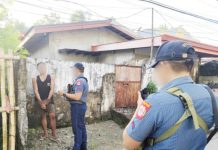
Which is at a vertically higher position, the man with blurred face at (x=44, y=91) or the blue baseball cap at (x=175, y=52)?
the blue baseball cap at (x=175, y=52)

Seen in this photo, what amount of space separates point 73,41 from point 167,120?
8.68m

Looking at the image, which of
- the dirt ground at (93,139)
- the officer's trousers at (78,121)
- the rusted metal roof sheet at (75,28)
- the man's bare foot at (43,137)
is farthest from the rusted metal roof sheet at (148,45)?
the man's bare foot at (43,137)

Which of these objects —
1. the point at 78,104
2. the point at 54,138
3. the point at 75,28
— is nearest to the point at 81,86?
the point at 78,104

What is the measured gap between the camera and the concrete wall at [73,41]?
30.0 feet

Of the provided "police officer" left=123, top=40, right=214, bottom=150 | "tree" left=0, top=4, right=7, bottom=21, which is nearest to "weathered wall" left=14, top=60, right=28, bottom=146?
"police officer" left=123, top=40, right=214, bottom=150

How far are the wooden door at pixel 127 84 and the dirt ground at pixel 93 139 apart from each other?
1.03 m

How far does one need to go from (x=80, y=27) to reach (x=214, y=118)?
839 cm

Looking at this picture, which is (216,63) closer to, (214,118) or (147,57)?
(147,57)

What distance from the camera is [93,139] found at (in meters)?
5.75

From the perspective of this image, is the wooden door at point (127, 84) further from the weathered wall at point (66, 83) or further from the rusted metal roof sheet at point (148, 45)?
the rusted metal roof sheet at point (148, 45)

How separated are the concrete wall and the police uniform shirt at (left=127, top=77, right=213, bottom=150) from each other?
8.14 metres

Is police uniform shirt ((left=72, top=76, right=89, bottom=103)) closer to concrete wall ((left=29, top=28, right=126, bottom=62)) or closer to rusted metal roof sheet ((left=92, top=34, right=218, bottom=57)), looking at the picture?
rusted metal roof sheet ((left=92, top=34, right=218, bottom=57))

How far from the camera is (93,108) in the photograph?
6.98m

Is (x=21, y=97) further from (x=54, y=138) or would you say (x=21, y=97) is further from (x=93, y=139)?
(x=93, y=139)
